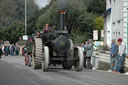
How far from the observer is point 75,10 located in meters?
53.7

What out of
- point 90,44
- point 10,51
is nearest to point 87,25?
point 10,51

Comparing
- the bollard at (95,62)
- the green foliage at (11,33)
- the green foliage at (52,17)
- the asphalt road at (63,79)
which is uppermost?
the green foliage at (52,17)

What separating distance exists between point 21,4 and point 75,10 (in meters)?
36.1

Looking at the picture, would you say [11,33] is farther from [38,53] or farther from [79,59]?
[79,59]

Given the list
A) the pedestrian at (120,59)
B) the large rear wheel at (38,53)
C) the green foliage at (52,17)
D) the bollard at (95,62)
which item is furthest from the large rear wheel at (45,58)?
the green foliage at (52,17)

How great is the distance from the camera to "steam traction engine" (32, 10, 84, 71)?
54.1 ft

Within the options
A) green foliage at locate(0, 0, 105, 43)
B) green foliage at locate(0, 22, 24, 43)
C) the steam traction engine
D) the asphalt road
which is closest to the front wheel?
the steam traction engine

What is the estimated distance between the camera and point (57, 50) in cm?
1677

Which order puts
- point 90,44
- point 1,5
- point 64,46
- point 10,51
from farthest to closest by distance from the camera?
1. point 1,5
2. point 10,51
3. point 90,44
4. point 64,46

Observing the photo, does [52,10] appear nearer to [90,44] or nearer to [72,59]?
[90,44]

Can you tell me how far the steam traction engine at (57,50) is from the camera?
16.5 meters

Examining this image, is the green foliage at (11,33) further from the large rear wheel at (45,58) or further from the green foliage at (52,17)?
the large rear wheel at (45,58)

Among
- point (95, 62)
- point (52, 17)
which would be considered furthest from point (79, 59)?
point (52, 17)

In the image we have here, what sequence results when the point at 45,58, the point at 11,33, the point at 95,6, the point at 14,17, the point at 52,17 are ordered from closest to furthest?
the point at 45,58 < the point at 52,17 < the point at 11,33 < the point at 95,6 < the point at 14,17
